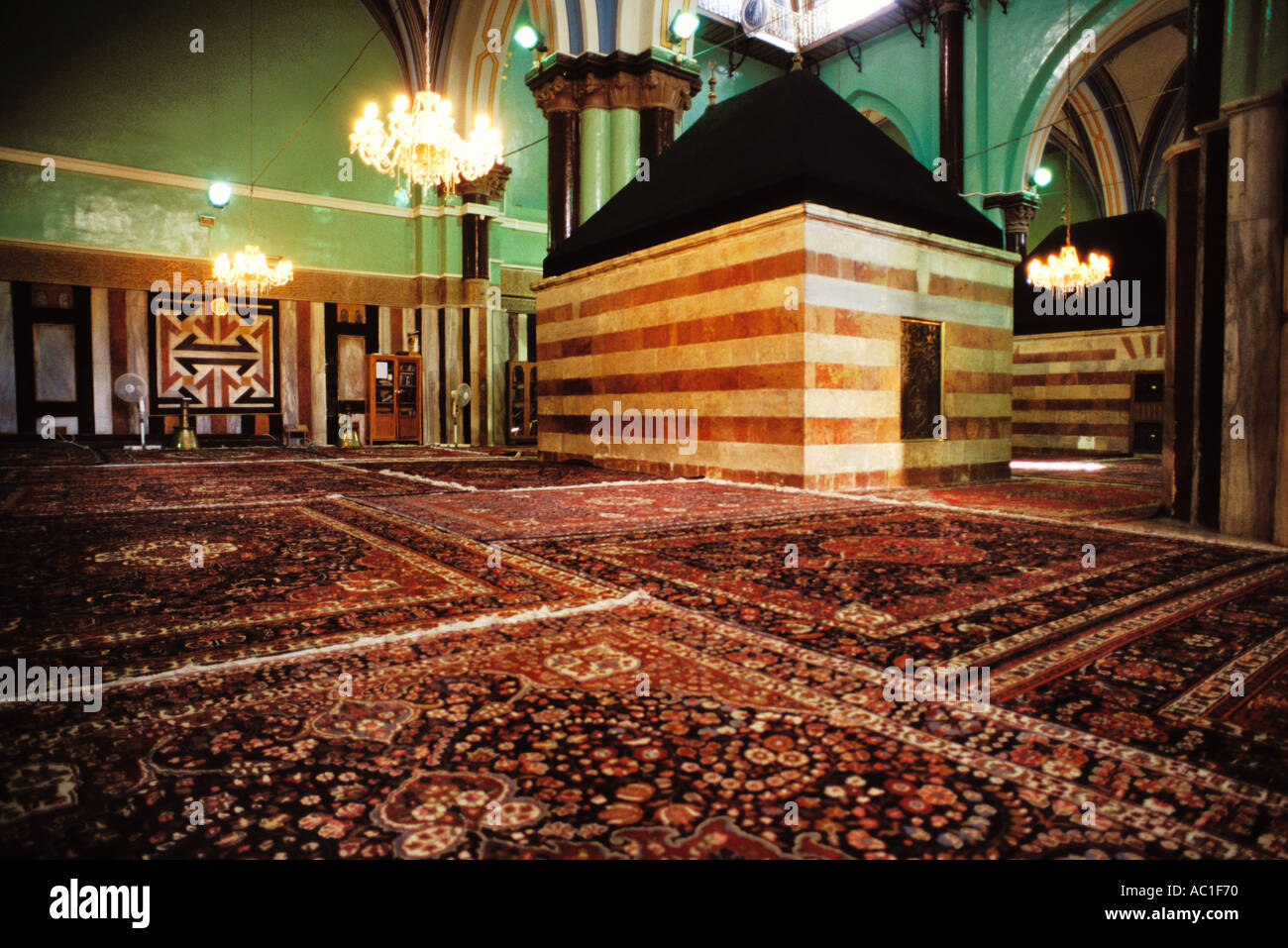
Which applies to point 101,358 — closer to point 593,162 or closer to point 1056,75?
point 593,162

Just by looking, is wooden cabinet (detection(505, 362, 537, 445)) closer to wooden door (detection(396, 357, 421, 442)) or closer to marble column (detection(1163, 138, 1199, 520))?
wooden door (detection(396, 357, 421, 442))

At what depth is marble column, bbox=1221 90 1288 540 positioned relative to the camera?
2885 millimetres

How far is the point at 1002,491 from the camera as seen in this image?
191 inches

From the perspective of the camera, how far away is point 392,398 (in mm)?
12742

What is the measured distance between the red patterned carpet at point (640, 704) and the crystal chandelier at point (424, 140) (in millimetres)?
6025

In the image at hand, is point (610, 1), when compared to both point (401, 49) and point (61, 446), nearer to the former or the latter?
point (401, 49)

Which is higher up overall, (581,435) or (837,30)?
(837,30)

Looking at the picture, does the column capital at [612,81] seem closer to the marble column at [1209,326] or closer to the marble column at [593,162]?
the marble column at [593,162]

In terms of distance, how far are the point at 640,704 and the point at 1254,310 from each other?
3.20 m

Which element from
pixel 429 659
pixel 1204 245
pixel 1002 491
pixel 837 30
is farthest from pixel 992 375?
pixel 837 30

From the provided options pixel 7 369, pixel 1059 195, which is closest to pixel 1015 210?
pixel 1059 195

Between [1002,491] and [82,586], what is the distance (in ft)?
15.9

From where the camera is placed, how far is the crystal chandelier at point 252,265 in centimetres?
1025

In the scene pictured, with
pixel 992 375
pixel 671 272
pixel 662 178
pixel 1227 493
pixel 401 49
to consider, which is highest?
pixel 401 49
